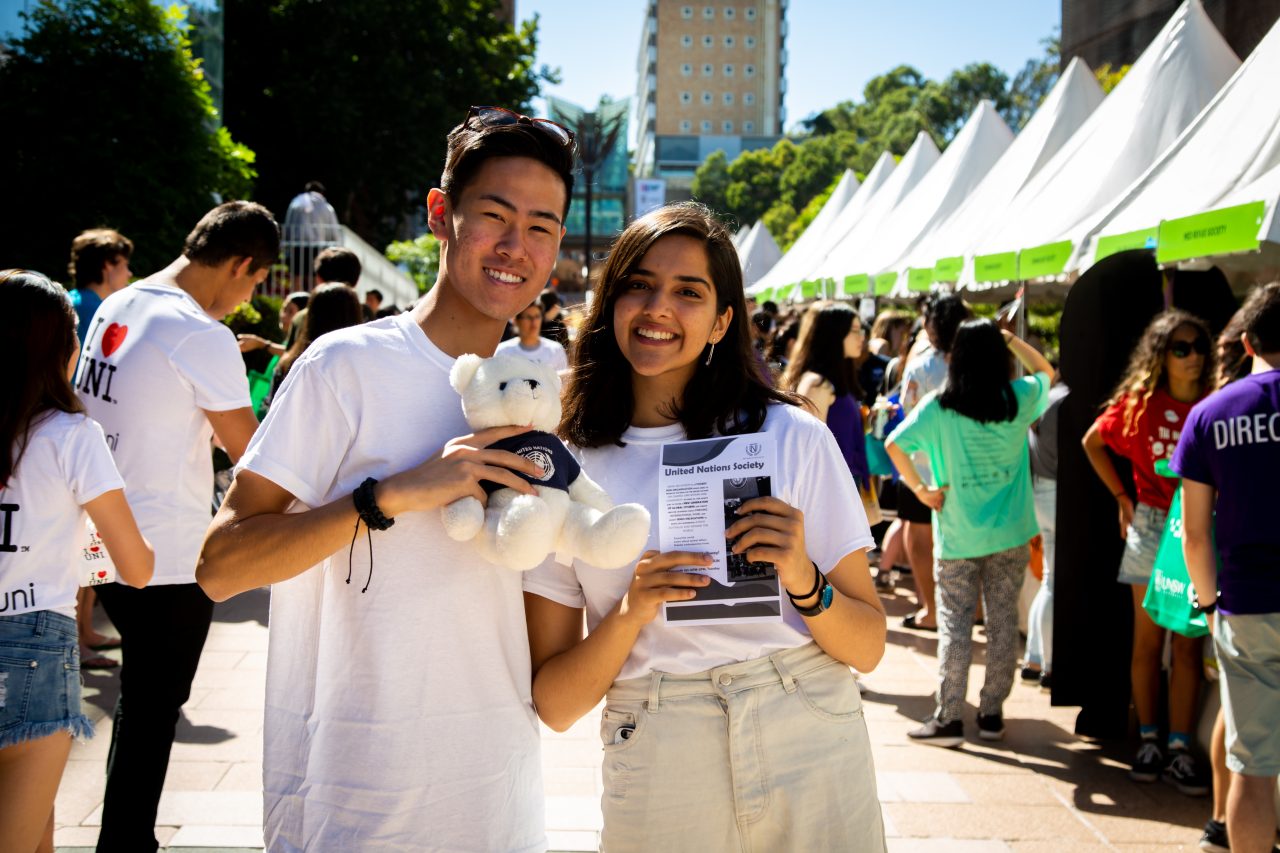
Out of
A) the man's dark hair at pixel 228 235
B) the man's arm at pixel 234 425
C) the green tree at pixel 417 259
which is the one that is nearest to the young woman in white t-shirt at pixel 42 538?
the man's arm at pixel 234 425

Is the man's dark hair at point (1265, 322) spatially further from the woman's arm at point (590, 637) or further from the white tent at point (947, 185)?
the white tent at point (947, 185)

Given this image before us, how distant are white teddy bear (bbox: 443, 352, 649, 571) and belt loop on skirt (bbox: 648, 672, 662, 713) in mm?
386

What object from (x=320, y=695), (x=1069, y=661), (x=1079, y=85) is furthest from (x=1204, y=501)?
(x=1079, y=85)

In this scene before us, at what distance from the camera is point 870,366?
34.6ft

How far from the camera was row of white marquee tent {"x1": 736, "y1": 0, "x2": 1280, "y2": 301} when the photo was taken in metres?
5.87

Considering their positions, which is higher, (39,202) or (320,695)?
(39,202)

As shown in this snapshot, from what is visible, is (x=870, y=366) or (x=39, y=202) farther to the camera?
(x=870, y=366)

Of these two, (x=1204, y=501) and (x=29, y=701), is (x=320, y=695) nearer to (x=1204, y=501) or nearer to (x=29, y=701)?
(x=29, y=701)

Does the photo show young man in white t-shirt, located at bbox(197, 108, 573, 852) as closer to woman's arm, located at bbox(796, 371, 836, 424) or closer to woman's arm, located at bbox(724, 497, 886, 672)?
woman's arm, located at bbox(724, 497, 886, 672)

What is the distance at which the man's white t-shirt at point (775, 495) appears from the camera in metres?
2.20

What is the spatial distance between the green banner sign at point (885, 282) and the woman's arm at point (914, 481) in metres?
6.44

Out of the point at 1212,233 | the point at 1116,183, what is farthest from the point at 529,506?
the point at 1116,183

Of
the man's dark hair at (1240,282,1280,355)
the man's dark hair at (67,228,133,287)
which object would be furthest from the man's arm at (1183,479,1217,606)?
the man's dark hair at (67,228,133,287)

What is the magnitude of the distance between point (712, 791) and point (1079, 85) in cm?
1030
